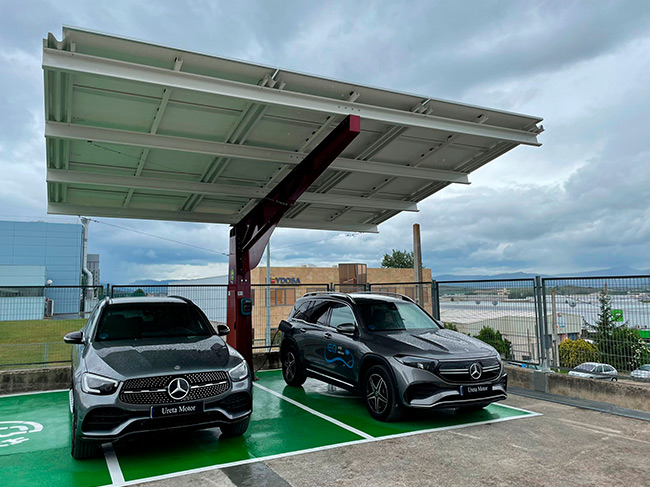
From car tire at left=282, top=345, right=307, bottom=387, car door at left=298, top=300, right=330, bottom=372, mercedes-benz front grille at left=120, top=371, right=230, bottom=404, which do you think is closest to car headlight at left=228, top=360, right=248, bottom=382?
mercedes-benz front grille at left=120, top=371, right=230, bottom=404

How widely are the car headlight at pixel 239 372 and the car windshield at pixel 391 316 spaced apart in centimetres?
234

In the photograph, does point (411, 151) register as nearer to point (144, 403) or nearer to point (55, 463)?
point (144, 403)

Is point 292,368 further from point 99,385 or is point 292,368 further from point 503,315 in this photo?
point 99,385

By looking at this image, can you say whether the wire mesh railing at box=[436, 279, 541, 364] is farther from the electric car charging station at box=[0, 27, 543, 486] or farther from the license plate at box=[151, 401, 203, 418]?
the license plate at box=[151, 401, 203, 418]

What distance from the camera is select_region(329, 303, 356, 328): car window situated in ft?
24.7

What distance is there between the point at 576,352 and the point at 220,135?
6.73m

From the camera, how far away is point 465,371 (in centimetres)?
616

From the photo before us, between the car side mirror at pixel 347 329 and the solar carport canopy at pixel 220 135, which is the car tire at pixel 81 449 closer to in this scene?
the car side mirror at pixel 347 329

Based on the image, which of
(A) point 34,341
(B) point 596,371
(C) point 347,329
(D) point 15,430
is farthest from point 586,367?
(A) point 34,341

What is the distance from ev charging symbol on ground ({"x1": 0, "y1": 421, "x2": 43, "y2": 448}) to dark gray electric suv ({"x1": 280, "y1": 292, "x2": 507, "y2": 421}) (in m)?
4.05

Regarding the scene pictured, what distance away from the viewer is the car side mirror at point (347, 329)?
23.1 ft

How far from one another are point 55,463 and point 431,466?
3.87 m

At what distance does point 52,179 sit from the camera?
8.30 m

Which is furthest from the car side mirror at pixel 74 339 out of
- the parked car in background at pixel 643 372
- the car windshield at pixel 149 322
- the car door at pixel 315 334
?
the parked car in background at pixel 643 372
